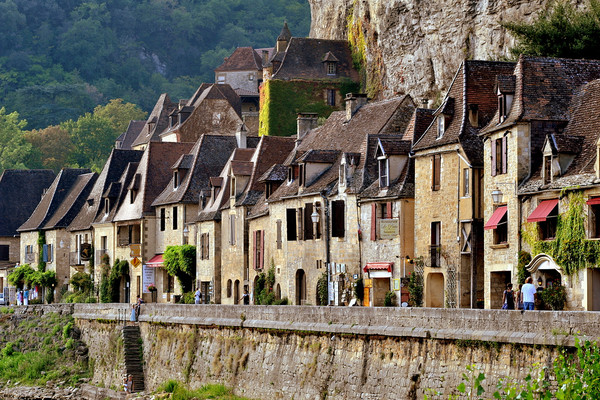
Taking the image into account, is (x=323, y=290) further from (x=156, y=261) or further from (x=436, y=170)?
(x=156, y=261)

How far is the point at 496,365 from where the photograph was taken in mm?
27047

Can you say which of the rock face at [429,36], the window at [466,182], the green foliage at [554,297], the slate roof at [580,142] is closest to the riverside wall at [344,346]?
the green foliage at [554,297]

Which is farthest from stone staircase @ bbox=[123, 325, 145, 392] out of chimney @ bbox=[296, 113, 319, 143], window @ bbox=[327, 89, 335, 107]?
window @ bbox=[327, 89, 335, 107]

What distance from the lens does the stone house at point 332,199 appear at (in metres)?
49.0

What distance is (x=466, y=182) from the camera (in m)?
41.3

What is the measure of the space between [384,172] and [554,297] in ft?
44.0

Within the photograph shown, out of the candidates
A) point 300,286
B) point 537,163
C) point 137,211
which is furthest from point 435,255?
point 137,211

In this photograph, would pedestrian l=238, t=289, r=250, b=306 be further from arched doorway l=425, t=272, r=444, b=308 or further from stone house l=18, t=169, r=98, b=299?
stone house l=18, t=169, r=98, b=299

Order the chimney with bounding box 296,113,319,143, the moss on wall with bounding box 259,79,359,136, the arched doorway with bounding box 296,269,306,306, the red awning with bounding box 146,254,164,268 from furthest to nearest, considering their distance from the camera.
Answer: the moss on wall with bounding box 259,79,359,136
the red awning with bounding box 146,254,164,268
the chimney with bounding box 296,113,319,143
the arched doorway with bounding box 296,269,306,306

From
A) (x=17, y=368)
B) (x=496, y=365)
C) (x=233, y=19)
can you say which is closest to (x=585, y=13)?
(x=496, y=365)

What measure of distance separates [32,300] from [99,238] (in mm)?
8913

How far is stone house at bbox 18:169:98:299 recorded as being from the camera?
80250 mm

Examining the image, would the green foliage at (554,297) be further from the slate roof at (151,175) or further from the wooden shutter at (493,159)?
the slate roof at (151,175)

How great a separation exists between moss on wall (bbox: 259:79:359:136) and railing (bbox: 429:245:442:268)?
39.8m
